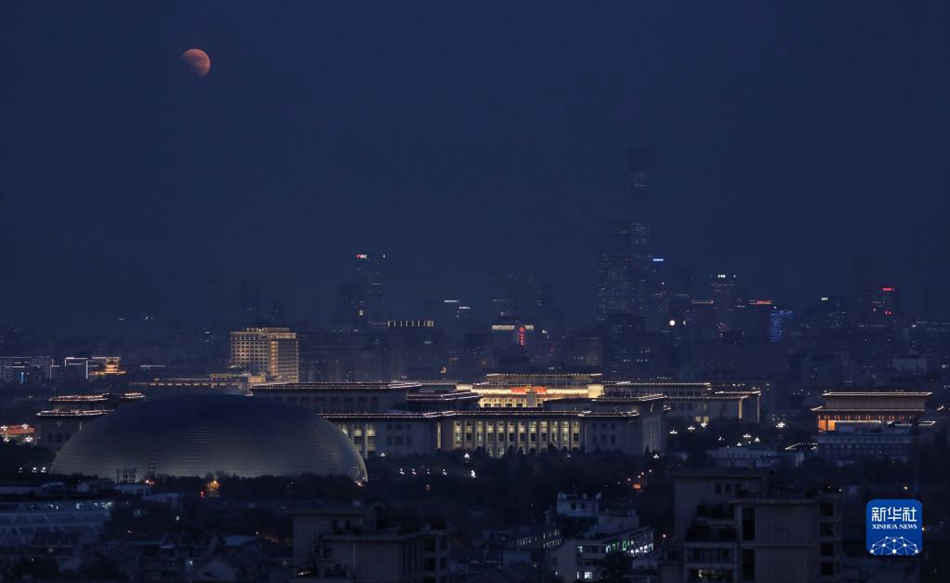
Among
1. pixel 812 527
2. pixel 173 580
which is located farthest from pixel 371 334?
pixel 812 527

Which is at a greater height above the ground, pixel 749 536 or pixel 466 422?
pixel 466 422

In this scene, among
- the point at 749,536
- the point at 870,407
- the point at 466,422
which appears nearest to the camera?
the point at 749,536

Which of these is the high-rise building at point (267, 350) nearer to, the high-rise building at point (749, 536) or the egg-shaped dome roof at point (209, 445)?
the egg-shaped dome roof at point (209, 445)

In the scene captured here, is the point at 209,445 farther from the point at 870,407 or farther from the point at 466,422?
the point at 870,407

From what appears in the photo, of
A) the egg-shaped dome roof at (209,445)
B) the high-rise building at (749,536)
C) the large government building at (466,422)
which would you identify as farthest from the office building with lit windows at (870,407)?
the high-rise building at (749,536)

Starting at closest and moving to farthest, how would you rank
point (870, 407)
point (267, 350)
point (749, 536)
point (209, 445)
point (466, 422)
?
point (749, 536) → point (209, 445) → point (466, 422) → point (870, 407) → point (267, 350)

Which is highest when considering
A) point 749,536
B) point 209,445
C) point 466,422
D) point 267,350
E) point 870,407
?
point 267,350

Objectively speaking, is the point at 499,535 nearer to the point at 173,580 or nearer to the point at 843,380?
the point at 173,580

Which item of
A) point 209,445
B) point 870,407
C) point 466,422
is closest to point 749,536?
point 209,445
